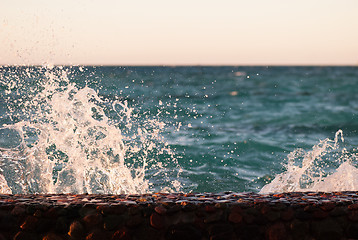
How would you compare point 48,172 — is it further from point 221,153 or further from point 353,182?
point 221,153

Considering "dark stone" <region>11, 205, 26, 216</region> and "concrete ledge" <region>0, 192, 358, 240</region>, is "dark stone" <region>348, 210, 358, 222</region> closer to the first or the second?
"concrete ledge" <region>0, 192, 358, 240</region>

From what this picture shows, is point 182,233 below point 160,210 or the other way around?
below

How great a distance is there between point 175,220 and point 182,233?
0.08 m

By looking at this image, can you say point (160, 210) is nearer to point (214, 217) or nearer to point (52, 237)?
point (214, 217)

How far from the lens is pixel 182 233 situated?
268cm

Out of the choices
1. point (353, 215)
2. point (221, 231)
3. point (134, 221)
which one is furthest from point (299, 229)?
point (134, 221)

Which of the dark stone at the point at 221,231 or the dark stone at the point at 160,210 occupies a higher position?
the dark stone at the point at 160,210

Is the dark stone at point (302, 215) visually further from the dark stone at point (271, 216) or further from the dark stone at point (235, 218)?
the dark stone at point (235, 218)

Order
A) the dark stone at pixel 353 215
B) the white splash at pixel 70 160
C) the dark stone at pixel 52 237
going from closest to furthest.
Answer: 1. the dark stone at pixel 52 237
2. the dark stone at pixel 353 215
3. the white splash at pixel 70 160

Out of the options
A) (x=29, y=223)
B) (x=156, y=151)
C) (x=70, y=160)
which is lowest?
(x=156, y=151)

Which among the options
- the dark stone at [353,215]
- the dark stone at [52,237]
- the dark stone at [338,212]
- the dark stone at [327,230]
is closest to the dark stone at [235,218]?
the dark stone at [327,230]

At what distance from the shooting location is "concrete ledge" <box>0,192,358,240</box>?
2.69m

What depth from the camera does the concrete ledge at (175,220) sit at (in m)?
2.69

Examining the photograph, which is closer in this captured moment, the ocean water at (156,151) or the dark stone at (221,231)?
the dark stone at (221,231)
